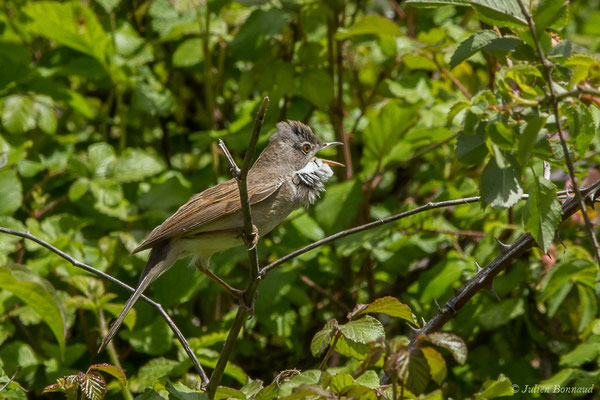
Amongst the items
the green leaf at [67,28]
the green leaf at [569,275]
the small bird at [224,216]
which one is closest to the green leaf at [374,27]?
the small bird at [224,216]

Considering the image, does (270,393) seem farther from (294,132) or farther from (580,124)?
(294,132)

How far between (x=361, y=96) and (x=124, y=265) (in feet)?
6.46

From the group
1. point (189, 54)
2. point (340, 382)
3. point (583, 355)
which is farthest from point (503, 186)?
point (189, 54)

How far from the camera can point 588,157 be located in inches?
156

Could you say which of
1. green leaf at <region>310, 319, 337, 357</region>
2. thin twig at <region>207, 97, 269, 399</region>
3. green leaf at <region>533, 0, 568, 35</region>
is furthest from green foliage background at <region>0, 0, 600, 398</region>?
green leaf at <region>533, 0, 568, 35</region>

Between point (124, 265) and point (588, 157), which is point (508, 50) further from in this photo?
point (124, 265)

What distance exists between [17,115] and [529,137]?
329 centimetres

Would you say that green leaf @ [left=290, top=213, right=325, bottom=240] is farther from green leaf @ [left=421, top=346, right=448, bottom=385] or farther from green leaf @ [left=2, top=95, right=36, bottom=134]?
green leaf @ [left=421, top=346, right=448, bottom=385]

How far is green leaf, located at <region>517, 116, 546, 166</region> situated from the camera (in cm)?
174

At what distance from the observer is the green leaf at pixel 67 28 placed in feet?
14.2

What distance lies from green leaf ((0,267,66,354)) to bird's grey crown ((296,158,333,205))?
130 centimetres

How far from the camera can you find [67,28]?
4387 millimetres

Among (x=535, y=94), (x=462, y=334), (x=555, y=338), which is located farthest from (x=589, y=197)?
(x=555, y=338)

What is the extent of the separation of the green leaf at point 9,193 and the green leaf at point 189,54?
3.98ft
